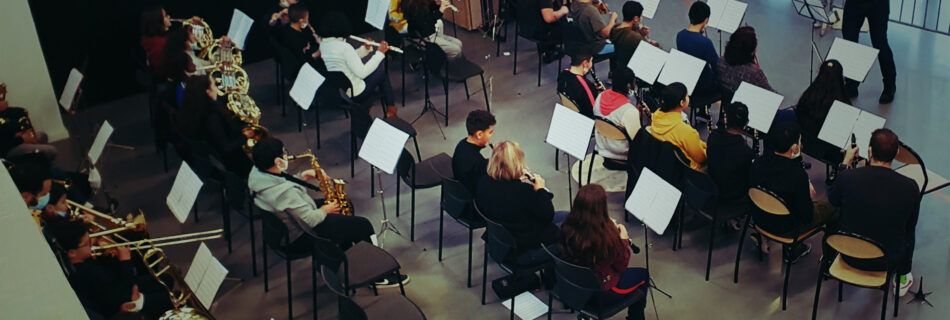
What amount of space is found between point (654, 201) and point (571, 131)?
3.52 feet

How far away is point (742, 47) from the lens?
748 cm

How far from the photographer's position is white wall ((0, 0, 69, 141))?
828cm

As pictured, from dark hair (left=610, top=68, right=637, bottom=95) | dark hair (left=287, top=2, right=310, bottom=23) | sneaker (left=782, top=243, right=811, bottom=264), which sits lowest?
sneaker (left=782, top=243, right=811, bottom=264)

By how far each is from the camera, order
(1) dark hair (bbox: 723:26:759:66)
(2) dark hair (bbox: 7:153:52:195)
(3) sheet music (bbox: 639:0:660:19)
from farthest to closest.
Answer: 1. (3) sheet music (bbox: 639:0:660:19)
2. (1) dark hair (bbox: 723:26:759:66)
3. (2) dark hair (bbox: 7:153:52:195)

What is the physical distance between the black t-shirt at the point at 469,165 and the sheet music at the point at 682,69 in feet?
7.05

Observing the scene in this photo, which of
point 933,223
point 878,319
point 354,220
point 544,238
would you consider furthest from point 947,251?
point 354,220

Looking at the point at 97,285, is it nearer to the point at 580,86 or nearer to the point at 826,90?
the point at 580,86

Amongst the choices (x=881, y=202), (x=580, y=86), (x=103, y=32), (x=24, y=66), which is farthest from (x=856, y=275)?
(x=103, y=32)

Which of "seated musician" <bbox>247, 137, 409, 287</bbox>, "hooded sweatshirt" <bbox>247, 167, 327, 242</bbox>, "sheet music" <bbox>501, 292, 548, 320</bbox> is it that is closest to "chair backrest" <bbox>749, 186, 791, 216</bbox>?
"sheet music" <bbox>501, 292, 548, 320</bbox>

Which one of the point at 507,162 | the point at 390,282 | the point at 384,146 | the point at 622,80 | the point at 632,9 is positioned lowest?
the point at 390,282

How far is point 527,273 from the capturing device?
6098mm

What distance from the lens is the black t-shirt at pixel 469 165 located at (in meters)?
6.41

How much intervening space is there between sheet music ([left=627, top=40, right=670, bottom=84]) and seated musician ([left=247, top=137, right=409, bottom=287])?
3081mm

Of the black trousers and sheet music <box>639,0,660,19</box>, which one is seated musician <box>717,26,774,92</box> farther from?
the black trousers
